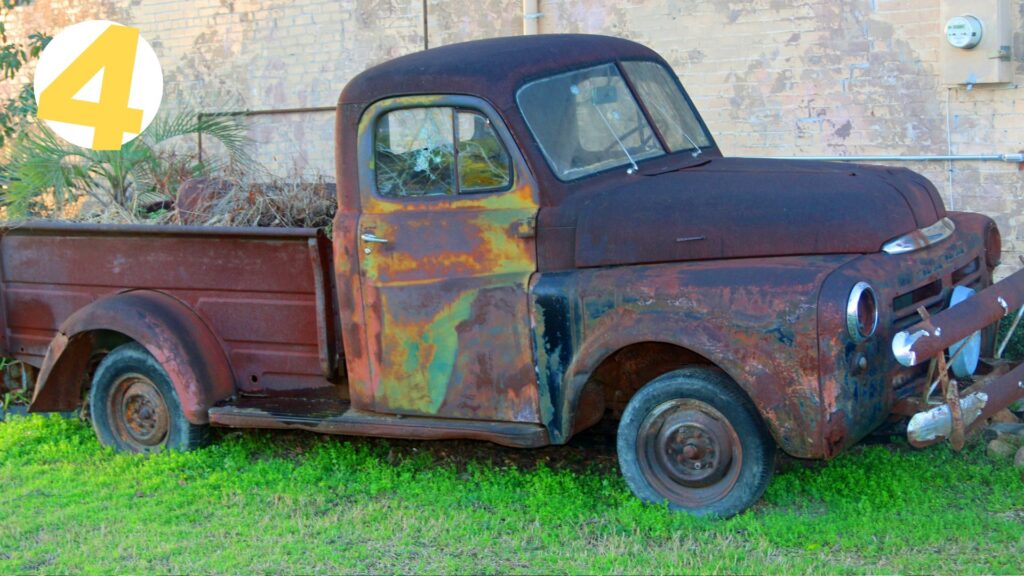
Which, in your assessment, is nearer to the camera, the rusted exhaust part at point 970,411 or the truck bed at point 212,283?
the rusted exhaust part at point 970,411

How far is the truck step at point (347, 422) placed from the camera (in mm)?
5043

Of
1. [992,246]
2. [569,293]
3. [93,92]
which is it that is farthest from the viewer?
[93,92]

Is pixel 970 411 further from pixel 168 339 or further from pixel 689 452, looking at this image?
pixel 168 339

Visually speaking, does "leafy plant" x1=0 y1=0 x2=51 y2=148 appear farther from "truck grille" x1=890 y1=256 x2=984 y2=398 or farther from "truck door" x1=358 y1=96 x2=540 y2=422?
"truck grille" x1=890 y1=256 x2=984 y2=398

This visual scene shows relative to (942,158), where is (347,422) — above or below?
below

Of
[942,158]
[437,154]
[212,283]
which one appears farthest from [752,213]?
[942,158]

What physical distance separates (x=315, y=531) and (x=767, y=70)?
573cm

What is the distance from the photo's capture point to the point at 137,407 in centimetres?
626

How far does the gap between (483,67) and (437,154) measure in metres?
0.44

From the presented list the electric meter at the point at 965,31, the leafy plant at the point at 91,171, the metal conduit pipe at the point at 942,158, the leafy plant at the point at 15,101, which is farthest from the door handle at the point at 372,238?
the leafy plant at the point at 15,101

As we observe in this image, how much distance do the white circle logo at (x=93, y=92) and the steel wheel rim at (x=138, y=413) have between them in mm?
1624

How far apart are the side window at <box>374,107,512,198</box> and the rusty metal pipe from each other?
5.85ft

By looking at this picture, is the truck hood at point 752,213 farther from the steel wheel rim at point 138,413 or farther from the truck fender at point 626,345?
the steel wheel rim at point 138,413

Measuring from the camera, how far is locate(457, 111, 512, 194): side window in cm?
511
